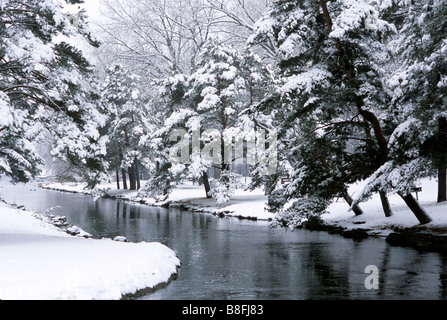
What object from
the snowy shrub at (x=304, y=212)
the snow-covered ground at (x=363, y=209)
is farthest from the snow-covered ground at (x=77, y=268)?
the snow-covered ground at (x=363, y=209)

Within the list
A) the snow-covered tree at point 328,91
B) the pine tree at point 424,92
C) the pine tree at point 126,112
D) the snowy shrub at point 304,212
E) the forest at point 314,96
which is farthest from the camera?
the pine tree at point 126,112

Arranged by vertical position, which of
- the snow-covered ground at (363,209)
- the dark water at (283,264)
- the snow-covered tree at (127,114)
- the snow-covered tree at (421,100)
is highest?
the snow-covered tree at (127,114)

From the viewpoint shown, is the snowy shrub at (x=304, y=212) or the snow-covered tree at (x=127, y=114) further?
the snow-covered tree at (x=127, y=114)

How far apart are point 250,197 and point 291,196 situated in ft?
47.5

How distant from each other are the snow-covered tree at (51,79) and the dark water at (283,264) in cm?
473

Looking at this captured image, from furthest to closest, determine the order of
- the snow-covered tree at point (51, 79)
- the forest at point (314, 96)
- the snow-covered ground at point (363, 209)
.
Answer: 1. the snow-covered ground at point (363, 209)
2. the forest at point (314, 96)
3. the snow-covered tree at point (51, 79)

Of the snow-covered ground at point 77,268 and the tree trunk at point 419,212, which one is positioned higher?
the tree trunk at point 419,212

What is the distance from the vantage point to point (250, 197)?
102ft

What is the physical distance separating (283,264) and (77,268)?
625cm

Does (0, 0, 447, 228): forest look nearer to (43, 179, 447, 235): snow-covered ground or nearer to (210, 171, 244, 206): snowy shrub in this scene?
(43, 179, 447, 235): snow-covered ground

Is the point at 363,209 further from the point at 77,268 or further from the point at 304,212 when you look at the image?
the point at 77,268

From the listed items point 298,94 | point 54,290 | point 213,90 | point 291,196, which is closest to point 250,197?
point 213,90

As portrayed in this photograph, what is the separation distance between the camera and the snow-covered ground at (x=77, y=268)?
8.09m

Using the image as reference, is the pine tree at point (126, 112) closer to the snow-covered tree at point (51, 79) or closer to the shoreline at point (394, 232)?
the shoreline at point (394, 232)
